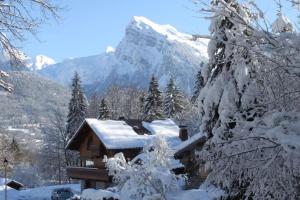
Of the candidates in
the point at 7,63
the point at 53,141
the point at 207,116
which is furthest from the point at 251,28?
the point at 53,141

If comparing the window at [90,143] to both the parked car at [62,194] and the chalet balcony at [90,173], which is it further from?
the parked car at [62,194]

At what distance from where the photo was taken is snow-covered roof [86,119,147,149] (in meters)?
36.3

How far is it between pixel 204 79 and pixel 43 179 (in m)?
69.3

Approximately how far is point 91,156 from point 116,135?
2.94 meters

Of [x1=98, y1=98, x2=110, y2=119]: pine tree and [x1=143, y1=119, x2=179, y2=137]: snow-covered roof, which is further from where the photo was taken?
[x1=98, y1=98, x2=110, y2=119]: pine tree

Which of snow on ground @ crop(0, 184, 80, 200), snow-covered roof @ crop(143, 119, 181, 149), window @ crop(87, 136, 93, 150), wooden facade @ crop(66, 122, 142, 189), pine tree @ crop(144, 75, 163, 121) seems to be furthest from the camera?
pine tree @ crop(144, 75, 163, 121)

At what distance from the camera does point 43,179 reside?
8250 cm

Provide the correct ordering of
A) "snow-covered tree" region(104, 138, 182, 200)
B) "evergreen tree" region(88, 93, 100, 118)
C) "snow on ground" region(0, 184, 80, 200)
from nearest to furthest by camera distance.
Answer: "snow-covered tree" region(104, 138, 182, 200) < "snow on ground" region(0, 184, 80, 200) < "evergreen tree" region(88, 93, 100, 118)

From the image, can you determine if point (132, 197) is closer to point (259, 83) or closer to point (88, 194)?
point (88, 194)

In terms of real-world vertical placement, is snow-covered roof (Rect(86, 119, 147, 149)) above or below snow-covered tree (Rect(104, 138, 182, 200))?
above

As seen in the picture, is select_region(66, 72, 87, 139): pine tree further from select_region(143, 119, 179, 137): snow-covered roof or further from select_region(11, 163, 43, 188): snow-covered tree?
select_region(143, 119, 179, 137): snow-covered roof

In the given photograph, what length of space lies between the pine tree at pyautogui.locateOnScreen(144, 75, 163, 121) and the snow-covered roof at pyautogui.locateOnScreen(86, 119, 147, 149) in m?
27.6

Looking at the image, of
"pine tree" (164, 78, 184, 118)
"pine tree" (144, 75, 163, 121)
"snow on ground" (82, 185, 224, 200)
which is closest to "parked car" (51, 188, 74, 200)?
"snow on ground" (82, 185, 224, 200)

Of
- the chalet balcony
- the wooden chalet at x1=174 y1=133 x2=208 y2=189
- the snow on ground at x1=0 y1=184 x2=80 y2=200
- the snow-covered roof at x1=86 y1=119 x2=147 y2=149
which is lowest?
the snow on ground at x1=0 y1=184 x2=80 y2=200
